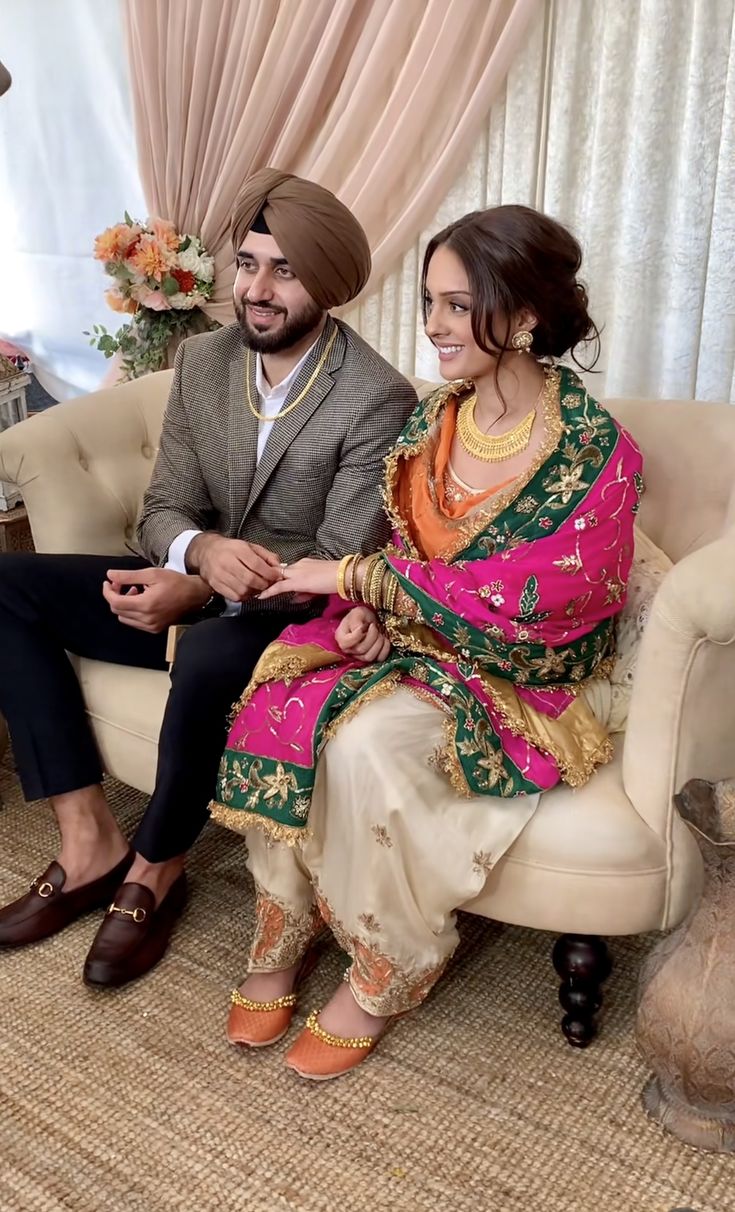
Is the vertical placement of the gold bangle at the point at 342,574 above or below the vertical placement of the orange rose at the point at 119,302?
below

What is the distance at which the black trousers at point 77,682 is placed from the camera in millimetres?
Answer: 1742

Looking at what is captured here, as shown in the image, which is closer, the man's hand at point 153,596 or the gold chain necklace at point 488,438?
the gold chain necklace at point 488,438

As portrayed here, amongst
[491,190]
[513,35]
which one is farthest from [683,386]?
[513,35]

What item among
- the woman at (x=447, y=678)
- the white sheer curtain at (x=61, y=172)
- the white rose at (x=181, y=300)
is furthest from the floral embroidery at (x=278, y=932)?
the white sheer curtain at (x=61, y=172)

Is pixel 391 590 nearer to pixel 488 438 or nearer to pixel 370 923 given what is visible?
pixel 488 438

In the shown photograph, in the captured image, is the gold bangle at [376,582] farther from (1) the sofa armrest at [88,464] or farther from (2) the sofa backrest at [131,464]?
(1) the sofa armrest at [88,464]

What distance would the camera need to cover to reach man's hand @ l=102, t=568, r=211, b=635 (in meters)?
1.87

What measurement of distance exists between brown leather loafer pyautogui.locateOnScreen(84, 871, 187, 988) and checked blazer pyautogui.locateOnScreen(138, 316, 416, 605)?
59 cm

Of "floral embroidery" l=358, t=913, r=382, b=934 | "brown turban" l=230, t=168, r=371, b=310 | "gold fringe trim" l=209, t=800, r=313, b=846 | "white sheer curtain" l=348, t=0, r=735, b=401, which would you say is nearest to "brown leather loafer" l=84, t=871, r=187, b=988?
"gold fringe trim" l=209, t=800, r=313, b=846

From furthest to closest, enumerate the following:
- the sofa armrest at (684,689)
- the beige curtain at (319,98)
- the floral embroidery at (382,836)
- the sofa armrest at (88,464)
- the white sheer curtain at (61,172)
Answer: the white sheer curtain at (61,172) → the beige curtain at (319,98) → the sofa armrest at (88,464) → the floral embroidery at (382,836) → the sofa armrest at (684,689)

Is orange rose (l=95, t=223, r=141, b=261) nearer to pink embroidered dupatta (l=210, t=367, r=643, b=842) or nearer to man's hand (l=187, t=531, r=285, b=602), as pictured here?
man's hand (l=187, t=531, r=285, b=602)

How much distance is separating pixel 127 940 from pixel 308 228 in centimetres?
120

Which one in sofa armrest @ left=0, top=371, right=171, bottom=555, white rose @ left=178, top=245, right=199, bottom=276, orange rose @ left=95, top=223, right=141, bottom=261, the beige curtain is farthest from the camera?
white rose @ left=178, top=245, right=199, bottom=276

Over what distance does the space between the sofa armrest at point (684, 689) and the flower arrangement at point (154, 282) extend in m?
1.80
